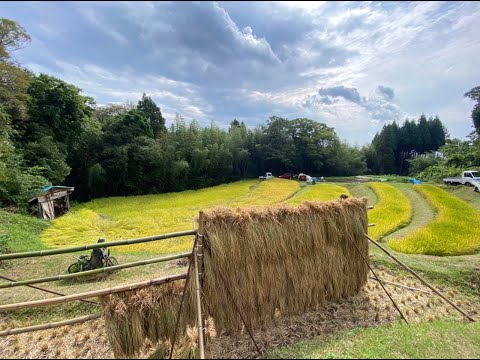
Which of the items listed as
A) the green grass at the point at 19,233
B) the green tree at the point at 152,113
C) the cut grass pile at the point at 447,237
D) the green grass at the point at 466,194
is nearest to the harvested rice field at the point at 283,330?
the cut grass pile at the point at 447,237

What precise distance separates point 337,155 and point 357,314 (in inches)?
1425

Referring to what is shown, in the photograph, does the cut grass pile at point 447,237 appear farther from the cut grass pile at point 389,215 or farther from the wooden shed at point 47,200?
the wooden shed at point 47,200

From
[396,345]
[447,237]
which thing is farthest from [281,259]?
[447,237]

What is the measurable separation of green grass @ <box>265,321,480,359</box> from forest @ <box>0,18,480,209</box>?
13236 millimetres

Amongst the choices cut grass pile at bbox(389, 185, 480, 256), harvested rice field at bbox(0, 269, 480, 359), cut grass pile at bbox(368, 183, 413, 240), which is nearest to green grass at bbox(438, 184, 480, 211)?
cut grass pile at bbox(389, 185, 480, 256)

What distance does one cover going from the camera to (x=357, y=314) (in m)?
4.56

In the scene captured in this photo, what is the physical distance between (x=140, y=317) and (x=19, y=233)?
30.1ft

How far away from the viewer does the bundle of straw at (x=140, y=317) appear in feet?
10.3

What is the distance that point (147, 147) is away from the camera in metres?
25.2

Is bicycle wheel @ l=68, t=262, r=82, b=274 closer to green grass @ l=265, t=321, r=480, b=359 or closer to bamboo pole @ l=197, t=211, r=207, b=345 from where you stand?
bamboo pole @ l=197, t=211, r=207, b=345

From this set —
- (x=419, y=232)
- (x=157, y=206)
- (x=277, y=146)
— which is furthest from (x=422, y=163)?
(x=157, y=206)

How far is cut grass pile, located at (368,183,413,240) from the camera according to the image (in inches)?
403

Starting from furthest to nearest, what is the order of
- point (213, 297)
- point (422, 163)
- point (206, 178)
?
point (422, 163), point (206, 178), point (213, 297)

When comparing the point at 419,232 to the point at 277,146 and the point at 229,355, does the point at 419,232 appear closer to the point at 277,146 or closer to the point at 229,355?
the point at 229,355
